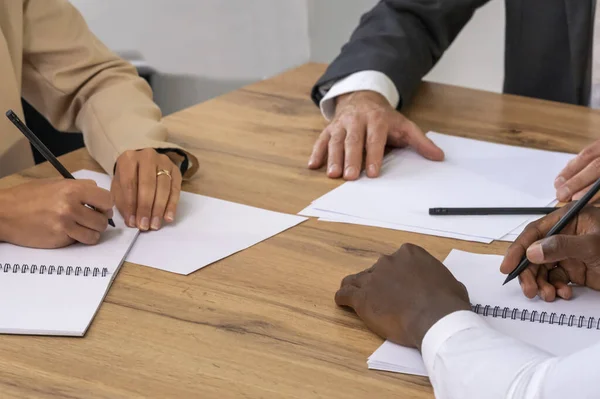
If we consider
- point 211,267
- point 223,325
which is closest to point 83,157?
point 211,267

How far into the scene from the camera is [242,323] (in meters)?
0.90

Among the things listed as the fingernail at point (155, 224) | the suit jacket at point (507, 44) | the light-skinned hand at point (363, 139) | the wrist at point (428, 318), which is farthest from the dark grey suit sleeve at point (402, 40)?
the wrist at point (428, 318)

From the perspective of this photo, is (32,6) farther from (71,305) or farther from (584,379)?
(584,379)

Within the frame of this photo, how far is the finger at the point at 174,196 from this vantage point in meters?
1.14

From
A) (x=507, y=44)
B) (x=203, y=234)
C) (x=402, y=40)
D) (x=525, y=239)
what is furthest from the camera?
(x=507, y=44)

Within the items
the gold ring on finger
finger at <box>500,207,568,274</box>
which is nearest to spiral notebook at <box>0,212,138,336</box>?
the gold ring on finger

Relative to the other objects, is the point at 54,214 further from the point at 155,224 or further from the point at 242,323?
the point at 242,323

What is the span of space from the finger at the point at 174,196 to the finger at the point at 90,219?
9cm

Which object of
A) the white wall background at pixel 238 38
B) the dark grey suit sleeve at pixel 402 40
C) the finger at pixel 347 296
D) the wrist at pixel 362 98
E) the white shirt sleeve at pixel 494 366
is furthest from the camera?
the white wall background at pixel 238 38

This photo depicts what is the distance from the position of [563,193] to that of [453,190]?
0.52 ft

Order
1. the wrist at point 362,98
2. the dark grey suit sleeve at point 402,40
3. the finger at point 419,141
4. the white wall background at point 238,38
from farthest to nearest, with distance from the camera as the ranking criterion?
the white wall background at point 238,38
the dark grey suit sleeve at point 402,40
the wrist at point 362,98
the finger at point 419,141

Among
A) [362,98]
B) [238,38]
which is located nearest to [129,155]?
[362,98]

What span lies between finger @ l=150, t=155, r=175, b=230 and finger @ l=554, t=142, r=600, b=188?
581mm

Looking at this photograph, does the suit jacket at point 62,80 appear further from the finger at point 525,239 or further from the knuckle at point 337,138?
the finger at point 525,239
